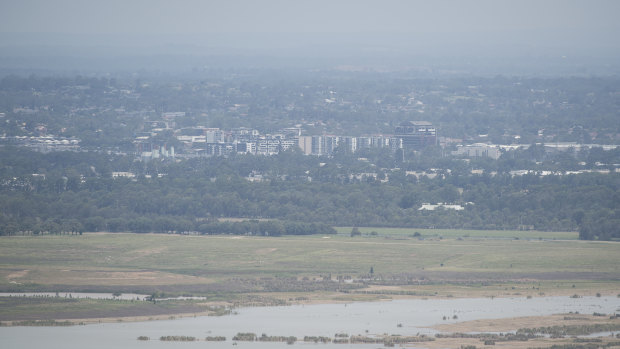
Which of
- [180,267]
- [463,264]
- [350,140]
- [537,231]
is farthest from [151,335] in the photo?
[350,140]

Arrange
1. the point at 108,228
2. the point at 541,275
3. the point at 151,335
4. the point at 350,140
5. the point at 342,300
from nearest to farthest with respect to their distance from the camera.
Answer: the point at 151,335, the point at 342,300, the point at 541,275, the point at 108,228, the point at 350,140

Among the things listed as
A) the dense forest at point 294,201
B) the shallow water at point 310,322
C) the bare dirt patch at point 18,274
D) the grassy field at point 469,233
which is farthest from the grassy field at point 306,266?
the dense forest at point 294,201

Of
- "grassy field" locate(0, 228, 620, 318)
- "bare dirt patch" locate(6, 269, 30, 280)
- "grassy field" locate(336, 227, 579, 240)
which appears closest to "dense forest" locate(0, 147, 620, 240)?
"grassy field" locate(336, 227, 579, 240)

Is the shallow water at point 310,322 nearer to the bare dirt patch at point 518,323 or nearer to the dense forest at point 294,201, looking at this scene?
the bare dirt patch at point 518,323

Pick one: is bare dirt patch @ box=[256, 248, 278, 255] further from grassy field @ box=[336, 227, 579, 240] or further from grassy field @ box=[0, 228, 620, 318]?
grassy field @ box=[336, 227, 579, 240]

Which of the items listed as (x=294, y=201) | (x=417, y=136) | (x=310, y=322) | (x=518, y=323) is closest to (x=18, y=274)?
(x=310, y=322)

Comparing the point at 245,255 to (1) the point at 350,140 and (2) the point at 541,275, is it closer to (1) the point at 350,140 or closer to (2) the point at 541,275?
(2) the point at 541,275
